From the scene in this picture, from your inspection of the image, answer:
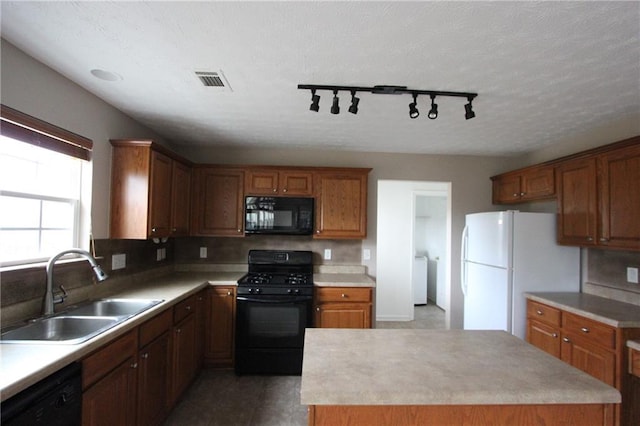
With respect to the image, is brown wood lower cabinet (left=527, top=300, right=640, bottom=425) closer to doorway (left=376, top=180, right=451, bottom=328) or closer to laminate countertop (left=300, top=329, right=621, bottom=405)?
laminate countertop (left=300, top=329, right=621, bottom=405)

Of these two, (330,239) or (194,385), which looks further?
(330,239)

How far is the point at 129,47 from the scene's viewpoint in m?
1.53

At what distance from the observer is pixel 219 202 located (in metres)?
3.25

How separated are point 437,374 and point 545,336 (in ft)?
6.85

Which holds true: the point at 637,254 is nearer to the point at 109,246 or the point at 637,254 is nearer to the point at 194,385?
the point at 194,385

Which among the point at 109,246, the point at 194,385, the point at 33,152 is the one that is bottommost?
the point at 194,385

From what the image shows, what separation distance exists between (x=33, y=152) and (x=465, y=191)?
4.07 m

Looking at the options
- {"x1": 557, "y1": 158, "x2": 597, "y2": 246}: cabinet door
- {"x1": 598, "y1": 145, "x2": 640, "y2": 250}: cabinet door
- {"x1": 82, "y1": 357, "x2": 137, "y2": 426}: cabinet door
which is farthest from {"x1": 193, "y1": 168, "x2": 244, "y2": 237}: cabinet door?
{"x1": 598, "y1": 145, "x2": 640, "y2": 250}: cabinet door

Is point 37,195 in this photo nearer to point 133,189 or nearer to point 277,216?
point 133,189

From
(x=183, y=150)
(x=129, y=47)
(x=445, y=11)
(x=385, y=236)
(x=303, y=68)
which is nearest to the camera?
(x=445, y=11)

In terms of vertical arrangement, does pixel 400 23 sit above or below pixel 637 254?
above

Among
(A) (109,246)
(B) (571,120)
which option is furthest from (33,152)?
(B) (571,120)

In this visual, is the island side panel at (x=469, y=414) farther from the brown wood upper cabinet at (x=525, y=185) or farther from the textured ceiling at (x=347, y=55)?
the brown wood upper cabinet at (x=525, y=185)

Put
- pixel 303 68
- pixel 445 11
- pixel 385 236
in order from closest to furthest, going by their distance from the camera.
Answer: pixel 445 11 → pixel 303 68 → pixel 385 236
